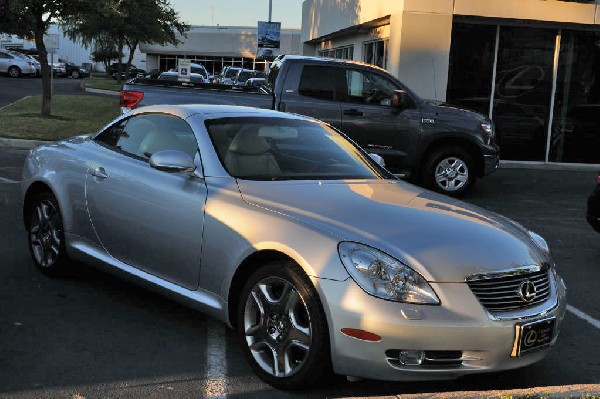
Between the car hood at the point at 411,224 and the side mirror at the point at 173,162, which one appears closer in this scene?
the car hood at the point at 411,224

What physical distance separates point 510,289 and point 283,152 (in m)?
1.91

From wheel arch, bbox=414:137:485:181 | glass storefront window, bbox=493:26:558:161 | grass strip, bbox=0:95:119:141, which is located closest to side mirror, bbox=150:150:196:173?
wheel arch, bbox=414:137:485:181

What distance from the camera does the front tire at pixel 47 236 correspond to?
5.50 metres

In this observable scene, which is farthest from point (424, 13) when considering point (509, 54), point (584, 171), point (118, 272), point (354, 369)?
point (354, 369)

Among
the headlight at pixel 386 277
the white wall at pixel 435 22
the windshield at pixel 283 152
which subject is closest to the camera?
the headlight at pixel 386 277

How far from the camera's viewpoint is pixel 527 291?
144 inches

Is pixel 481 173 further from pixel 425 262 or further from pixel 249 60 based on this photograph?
pixel 249 60

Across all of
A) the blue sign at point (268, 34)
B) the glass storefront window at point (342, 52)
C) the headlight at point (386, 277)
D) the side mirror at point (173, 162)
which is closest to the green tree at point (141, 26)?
the blue sign at point (268, 34)

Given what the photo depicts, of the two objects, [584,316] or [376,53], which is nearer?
[584,316]

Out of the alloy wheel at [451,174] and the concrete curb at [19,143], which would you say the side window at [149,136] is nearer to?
the alloy wheel at [451,174]

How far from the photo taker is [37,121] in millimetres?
17984

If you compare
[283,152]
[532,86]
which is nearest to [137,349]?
[283,152]

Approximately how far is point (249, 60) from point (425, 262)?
64.5 m

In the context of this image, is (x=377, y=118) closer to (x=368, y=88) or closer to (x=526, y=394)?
(x=368, y=88)
